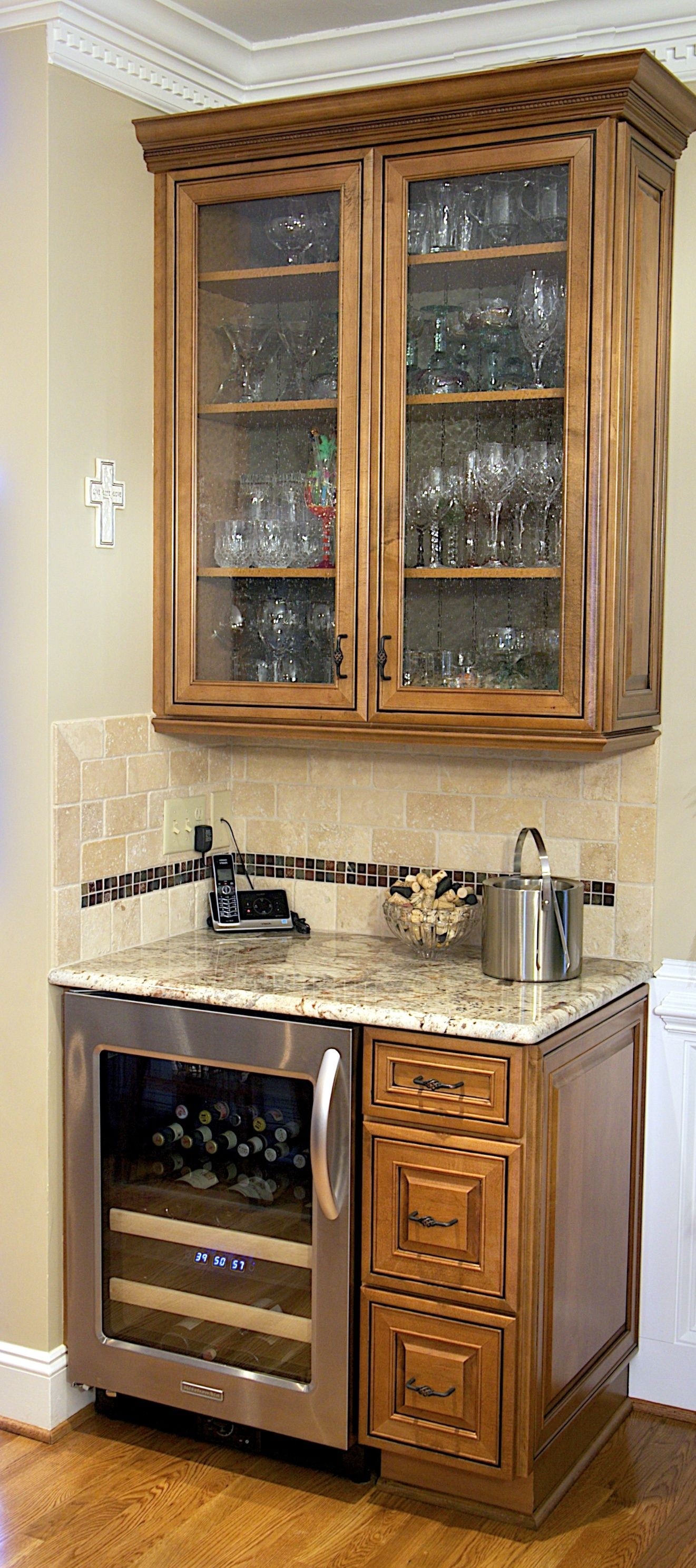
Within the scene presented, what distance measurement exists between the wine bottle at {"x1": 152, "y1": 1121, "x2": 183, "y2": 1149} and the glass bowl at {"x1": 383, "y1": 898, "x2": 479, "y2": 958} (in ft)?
1.89

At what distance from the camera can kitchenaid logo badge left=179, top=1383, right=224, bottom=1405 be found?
2.72m

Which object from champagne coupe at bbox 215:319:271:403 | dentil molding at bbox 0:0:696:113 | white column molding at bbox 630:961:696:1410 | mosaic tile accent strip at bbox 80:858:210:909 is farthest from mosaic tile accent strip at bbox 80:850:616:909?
dentil molding at bbox 0:0:696:113

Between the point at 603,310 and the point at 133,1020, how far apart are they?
1.53 meters

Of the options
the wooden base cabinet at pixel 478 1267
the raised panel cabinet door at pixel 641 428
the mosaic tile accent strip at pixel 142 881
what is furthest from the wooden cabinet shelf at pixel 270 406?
the wooden base cabinet at pixel 478 1267

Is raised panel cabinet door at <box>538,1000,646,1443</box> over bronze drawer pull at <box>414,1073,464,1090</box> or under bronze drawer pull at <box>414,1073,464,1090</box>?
under

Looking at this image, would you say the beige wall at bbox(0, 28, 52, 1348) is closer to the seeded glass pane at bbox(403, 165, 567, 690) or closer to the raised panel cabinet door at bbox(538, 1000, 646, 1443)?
the seeded glass pane at bbox(403, 165, 567, 690)

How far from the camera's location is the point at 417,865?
321cm

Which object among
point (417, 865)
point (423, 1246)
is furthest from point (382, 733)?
point (423, 1246)

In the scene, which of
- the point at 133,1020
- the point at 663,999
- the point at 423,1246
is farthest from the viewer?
the point at 663,999

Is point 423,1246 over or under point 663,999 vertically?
under

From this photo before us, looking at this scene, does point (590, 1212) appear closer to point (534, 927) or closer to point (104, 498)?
point (534, 927)

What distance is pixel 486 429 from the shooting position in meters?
2.73

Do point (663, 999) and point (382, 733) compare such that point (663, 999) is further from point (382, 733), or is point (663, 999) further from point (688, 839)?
point (382, 733)

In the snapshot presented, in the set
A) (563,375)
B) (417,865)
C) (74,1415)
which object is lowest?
(74,1415)
